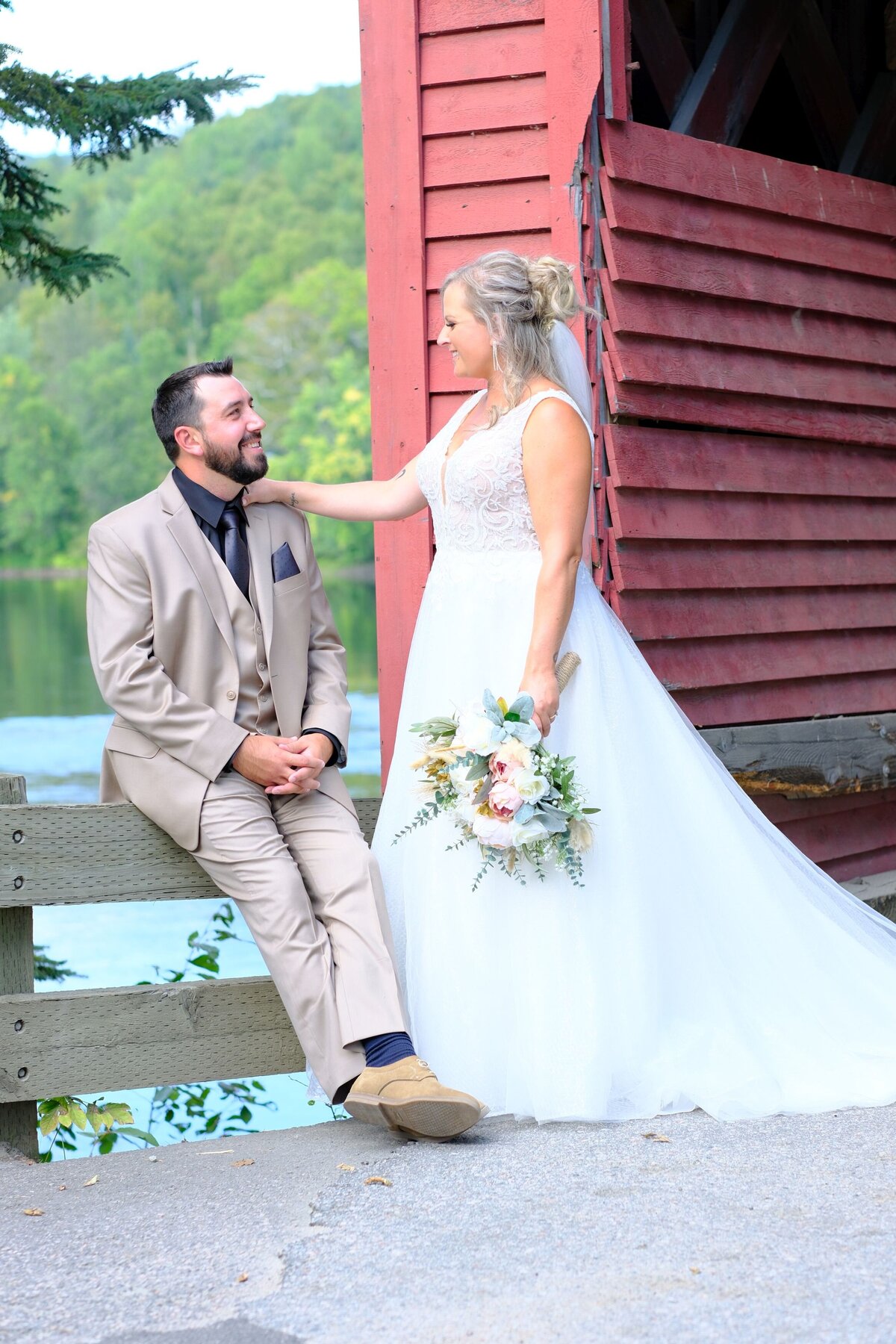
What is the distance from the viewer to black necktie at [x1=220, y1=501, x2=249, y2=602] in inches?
150

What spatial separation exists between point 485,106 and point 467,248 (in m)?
0.43

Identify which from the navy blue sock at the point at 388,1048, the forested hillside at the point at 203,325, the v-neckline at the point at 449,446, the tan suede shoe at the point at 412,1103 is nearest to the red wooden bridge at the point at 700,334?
the v-neckline at the point at 449,446

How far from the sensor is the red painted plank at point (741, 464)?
4.80 metres

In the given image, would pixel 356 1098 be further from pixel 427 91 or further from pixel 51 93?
pixel 51 93

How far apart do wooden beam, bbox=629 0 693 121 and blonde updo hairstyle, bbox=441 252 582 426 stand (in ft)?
7.13

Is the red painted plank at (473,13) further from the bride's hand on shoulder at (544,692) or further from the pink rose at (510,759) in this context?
the pink rose at (510,759)

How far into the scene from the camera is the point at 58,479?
57.8 m

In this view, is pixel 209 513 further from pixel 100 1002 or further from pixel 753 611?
pixel 753 611

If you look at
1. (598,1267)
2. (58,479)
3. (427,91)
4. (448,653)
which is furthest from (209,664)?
(58,479)

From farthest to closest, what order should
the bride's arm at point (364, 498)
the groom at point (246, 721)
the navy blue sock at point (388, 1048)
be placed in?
the bride's arm at point (364, 498), the groom at point (246, 721), the navy blue sock at point (388, 1048)

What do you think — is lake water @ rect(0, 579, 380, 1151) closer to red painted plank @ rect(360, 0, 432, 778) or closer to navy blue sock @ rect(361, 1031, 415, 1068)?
navy blue sock @ rect(361, 1031, 415, 1068)

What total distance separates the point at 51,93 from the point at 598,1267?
4779 millimetres

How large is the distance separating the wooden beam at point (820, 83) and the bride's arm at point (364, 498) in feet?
10.2

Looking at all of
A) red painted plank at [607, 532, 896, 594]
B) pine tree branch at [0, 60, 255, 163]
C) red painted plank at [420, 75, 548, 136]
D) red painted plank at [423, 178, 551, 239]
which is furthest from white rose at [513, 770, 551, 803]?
pine tree branch at [0, 60, 255, 163]
